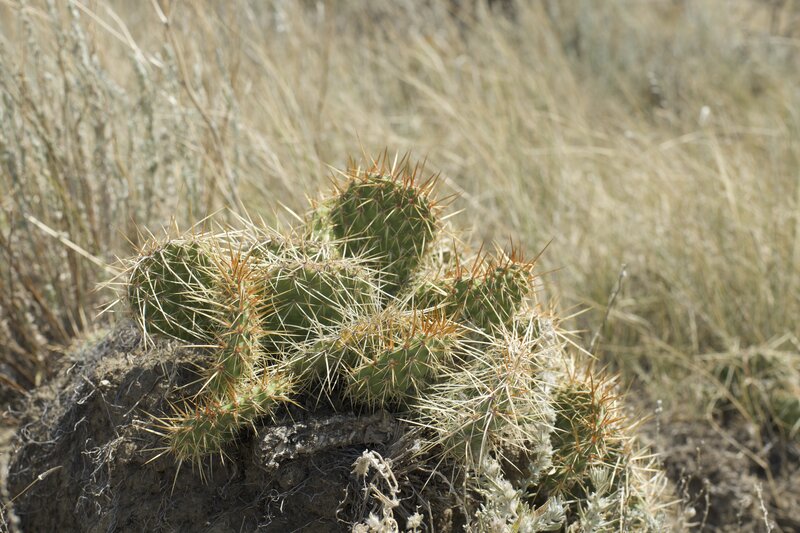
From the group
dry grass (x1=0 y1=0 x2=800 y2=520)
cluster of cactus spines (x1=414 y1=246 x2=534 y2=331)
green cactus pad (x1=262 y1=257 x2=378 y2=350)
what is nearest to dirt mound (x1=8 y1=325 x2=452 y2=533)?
green cactus pad (x1=262 y1=257 x2=378 y2=350)

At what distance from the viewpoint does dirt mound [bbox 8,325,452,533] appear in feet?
6.55

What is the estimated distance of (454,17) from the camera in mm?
7762

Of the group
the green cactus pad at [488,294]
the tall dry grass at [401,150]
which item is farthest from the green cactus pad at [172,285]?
the green cactus pad at [488,294]

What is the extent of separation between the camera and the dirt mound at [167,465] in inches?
78.5

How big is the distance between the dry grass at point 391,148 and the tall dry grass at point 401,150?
0.01m

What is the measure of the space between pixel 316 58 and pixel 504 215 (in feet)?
7.00

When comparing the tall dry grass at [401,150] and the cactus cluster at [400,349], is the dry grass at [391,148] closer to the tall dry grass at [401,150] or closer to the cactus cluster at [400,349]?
the tall dry grass at [401,150]

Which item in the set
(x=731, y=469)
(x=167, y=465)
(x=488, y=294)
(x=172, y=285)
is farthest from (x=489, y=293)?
(x=731, y=469)

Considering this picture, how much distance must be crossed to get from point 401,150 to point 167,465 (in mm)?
3088

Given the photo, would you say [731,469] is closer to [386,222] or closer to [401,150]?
[386,222]

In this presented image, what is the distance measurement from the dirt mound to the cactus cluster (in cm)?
7

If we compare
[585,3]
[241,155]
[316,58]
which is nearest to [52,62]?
[241,155]

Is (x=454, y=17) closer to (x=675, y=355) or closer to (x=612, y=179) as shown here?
(x=612, y=179)

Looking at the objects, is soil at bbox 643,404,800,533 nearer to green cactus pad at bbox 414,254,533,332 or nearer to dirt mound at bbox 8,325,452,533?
green cactus pad at bbox 414,254,533,332
